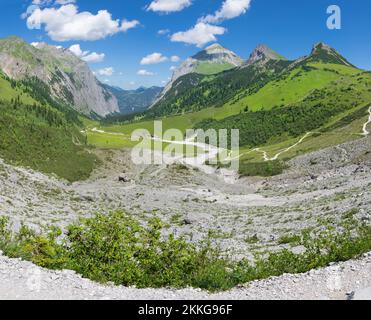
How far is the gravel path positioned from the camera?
14.8 metres

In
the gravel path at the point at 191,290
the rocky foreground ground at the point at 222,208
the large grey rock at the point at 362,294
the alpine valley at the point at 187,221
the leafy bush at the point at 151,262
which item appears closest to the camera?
the large grey rock at the point at 362,294

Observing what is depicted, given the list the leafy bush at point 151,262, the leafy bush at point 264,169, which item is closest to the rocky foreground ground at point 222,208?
the leafy bush at point 151,262

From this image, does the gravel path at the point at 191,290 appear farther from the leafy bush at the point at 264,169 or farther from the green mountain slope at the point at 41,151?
the leafy bush at the point at 264,169

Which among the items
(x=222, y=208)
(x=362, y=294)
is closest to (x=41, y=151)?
(x=222, y=208)

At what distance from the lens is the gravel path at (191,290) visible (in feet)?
48.6

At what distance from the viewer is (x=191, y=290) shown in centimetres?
1639

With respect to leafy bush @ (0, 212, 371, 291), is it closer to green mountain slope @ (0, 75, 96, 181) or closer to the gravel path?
the gravel path

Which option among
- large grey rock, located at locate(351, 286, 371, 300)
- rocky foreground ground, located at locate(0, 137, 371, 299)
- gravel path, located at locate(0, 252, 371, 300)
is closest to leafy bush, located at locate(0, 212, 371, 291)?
gravel path, located at locate(0, 252, 371, 300)

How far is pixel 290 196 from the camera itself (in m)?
66.3

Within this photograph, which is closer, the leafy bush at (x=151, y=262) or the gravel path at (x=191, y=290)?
the gravel path at (x=191, y=290)

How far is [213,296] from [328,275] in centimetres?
508

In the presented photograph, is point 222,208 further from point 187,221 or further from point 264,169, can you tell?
point 264,169
